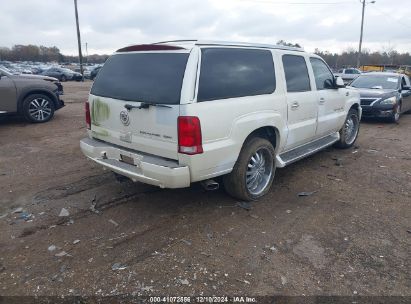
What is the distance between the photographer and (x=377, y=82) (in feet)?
37.0

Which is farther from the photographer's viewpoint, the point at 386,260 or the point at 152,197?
the point at 152,197

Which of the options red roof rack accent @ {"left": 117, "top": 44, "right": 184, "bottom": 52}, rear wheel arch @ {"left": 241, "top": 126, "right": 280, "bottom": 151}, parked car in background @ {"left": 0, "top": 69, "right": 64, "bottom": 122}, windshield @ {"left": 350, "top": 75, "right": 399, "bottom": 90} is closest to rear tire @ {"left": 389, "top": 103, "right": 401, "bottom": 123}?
windshield @ {"left": 350, "top": 75, "right": 399, "bottom": 90}

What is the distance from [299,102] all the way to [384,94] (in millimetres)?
6743

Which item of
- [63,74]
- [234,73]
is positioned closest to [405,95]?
[234,73]

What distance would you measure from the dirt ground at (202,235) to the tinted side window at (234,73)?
4.85 ft

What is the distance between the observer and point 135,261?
323 centimetres

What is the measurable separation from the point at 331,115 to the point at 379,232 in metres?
2.72

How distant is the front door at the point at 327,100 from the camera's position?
5.61 metres

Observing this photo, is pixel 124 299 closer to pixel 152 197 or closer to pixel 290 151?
pixel 152 197

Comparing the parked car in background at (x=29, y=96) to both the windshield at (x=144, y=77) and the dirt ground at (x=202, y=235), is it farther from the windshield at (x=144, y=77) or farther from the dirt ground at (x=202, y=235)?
the windshield at (x=144, y=77)

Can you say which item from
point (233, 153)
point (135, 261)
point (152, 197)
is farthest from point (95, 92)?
point (135, 261)

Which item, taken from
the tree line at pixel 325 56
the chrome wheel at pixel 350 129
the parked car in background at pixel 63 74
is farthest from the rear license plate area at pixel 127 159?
the tree line at pixel 325 56

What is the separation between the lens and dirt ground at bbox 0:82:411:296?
295 cm

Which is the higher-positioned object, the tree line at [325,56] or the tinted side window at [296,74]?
the tree line at [325,56]
